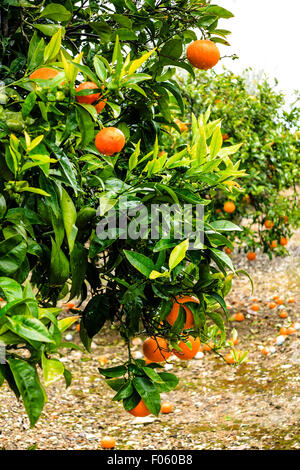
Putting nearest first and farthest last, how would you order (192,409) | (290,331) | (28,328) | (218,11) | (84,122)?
(28,328), (84,122), (218,11), (192,409), (290,331)

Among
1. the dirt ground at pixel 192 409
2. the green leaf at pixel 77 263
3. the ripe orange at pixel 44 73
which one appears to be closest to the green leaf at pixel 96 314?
the green leaf at pixel 77 263

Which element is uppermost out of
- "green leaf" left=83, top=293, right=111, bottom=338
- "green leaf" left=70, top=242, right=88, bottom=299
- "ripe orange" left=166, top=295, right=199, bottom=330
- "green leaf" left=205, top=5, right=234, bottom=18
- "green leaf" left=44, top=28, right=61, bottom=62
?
"green leaf" left=205, top=5, right=234, bottom=18

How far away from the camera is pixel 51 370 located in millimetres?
803

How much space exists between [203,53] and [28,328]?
3.21 ft

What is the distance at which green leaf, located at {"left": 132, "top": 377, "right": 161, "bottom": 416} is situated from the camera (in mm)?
1135

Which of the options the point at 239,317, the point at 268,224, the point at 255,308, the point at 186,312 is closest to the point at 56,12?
the point at 186,312

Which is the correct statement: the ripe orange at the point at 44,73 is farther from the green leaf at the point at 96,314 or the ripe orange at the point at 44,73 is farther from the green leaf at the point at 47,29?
the green leaf at the point at 96,314

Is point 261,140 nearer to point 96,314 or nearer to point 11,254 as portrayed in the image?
point 96,314

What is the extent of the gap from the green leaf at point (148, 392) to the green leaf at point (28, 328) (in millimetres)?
475

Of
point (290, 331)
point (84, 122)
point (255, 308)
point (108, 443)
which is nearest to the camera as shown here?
point (84, 122)

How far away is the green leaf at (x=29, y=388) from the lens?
75 cm

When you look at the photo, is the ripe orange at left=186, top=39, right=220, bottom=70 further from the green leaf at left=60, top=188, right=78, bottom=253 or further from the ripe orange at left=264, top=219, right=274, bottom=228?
the ripe orange at left=264, top=219, right=274, bottom=228

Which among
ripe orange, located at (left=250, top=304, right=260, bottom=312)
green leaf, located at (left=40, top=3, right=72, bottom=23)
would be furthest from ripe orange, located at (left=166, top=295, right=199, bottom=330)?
ripe orange, located at (left=250, top=304, right=260, bottom=312)
